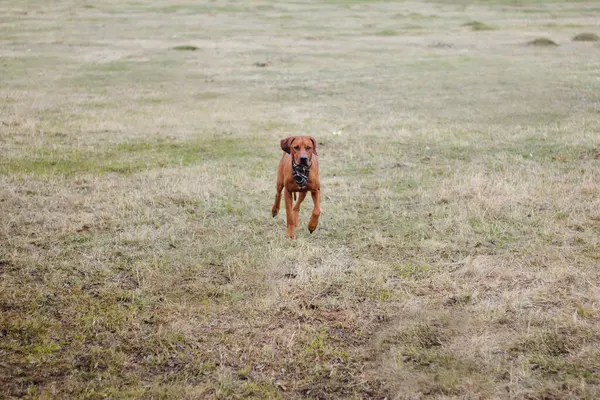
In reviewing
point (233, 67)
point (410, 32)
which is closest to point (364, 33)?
point (410, 32)

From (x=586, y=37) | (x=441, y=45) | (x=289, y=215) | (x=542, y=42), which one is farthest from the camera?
(x=586, y=37)

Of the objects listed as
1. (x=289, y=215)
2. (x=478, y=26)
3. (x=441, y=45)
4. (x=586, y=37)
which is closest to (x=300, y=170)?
(x=289, y=215)

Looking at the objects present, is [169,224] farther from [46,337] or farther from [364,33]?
[364,33]

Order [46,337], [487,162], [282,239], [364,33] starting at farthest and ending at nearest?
[364,33] < [487,162] < [282,239] < [46,337]

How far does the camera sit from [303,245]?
28.7 feet

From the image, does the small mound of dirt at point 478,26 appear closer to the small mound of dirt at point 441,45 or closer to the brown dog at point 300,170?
the small mound of dirt at point 441,45

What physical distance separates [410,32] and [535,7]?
905 inches

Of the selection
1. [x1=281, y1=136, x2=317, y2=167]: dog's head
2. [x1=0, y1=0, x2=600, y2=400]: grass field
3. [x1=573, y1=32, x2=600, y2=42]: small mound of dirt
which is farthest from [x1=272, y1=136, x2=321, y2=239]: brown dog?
[x1=573, y1=32, x2=600, y2=42]: small mound of dirt

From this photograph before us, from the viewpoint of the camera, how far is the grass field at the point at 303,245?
229 inches

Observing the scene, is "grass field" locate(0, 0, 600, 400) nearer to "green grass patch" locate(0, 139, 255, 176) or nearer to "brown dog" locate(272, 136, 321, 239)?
"green grass patch" locate(0, 139, 255, 176)

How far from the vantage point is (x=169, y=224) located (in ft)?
31.9

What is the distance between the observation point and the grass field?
5828mm

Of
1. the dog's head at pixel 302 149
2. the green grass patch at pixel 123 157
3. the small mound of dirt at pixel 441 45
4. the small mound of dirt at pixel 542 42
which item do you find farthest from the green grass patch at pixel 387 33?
the dog's head at pixel 302 149

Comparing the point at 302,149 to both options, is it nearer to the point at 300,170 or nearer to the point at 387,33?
the point at 300,170
